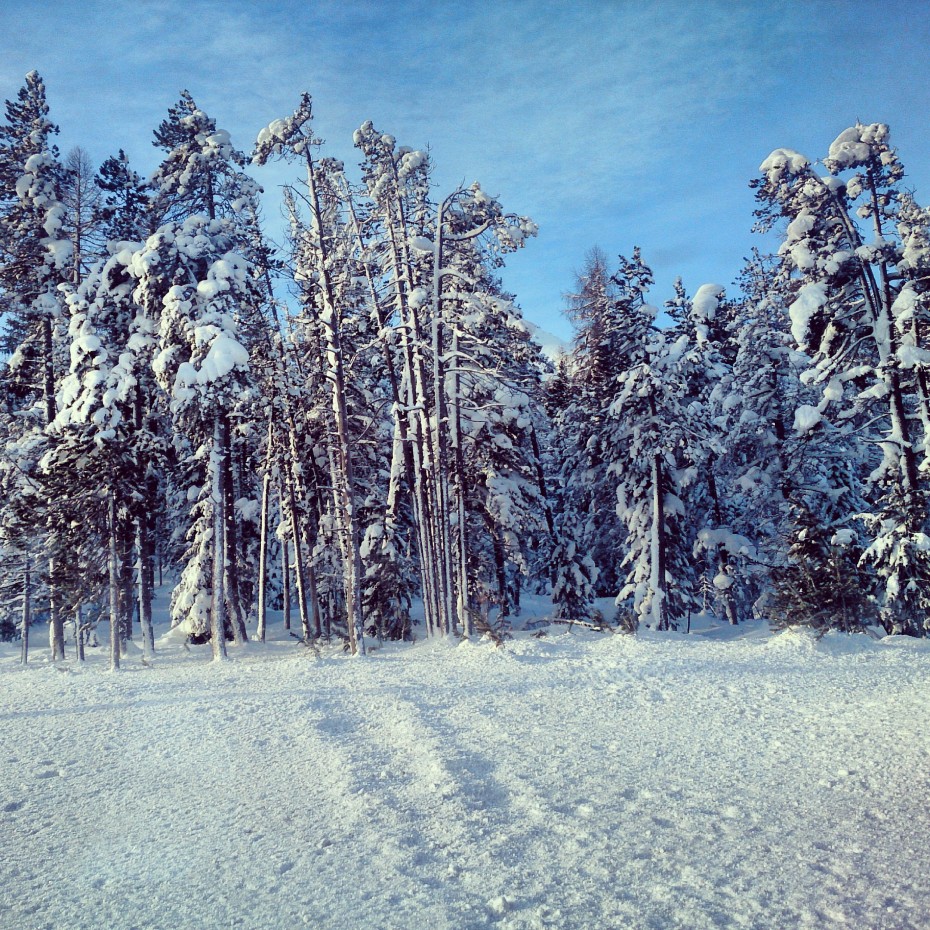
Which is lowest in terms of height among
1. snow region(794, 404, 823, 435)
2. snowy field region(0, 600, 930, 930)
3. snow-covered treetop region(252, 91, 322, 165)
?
snowy field region(0, 600, 930, 930)

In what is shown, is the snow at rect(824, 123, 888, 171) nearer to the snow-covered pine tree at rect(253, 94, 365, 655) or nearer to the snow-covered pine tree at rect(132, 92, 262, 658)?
the snow-covered pine tree at rect(253, 94, 365, 655)

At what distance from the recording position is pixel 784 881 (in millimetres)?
4383

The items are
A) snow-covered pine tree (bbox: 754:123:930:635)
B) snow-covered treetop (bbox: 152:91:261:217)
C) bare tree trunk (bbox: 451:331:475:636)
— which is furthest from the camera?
snow-covered treetop (bbox: 152:91:261:217)

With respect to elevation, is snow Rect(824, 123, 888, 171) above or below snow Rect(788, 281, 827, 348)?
above

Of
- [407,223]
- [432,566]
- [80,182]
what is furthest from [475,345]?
[80,182]

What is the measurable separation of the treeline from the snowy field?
5.59 m

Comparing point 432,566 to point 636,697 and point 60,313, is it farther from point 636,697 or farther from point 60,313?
point 60,313

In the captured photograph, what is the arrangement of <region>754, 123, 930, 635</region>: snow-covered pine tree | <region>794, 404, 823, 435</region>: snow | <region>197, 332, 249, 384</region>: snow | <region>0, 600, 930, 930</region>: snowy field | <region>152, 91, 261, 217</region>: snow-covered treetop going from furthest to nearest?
1. <region>152, 91, 261, 217</region>: snow-covered treetop
2. <region>197, 332, 249, 384</region>: snow
3. <region>794, 404, 823, 435</region>: snow
4. <region>754, 123, 930, 635</region>: snow-covered pine tree
5. <region>0, 600, 930, 930</region>: snowy field

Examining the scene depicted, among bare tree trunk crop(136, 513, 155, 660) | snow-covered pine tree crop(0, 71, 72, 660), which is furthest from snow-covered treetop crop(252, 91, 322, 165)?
bare tree trunk crop(136, 513, 155, 660)

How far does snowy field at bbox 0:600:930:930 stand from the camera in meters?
4.29

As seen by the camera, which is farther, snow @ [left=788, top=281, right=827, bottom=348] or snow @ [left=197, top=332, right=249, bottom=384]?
snow @ [left=197, top=332, right=249, bottom=384]

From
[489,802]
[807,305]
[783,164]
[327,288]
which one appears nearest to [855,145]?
[783,164]

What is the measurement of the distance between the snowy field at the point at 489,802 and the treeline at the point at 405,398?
5.59 metres

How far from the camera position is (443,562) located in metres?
18.0
